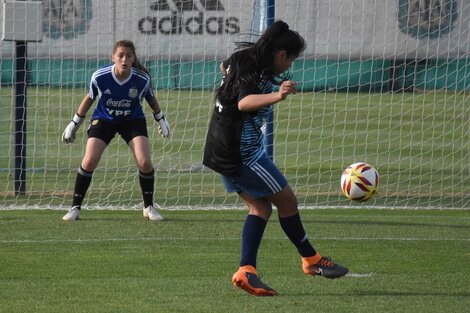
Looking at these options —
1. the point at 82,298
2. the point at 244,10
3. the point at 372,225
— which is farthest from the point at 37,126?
the point at 82,298

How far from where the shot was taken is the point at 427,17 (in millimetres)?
14859

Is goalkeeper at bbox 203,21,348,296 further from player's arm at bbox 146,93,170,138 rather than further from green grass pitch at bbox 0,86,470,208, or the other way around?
green grass pitch at bbox 0,86,470,208

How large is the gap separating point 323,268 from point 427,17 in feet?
27.0

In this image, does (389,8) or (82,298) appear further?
(389,8)

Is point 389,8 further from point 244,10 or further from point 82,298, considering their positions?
point 82,298

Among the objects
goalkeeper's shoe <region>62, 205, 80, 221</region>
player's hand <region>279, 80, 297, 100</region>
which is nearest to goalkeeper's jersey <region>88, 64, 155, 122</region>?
goalkeeper's shoe <region>62, 205, 80, 221</region>

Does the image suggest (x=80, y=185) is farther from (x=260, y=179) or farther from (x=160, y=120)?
(x=260, y=179)

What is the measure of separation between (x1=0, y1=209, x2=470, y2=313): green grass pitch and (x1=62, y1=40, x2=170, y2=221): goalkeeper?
502mm

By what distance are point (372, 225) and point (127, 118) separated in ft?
8.90

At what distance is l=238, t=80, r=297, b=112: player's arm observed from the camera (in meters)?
6.45

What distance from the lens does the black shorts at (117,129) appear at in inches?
425

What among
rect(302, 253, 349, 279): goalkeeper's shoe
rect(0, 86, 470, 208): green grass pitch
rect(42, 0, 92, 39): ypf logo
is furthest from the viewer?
rect(42, 0, 92, 39): ypf logo

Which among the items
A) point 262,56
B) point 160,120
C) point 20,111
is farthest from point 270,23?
point 262,56

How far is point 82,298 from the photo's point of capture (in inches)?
273
